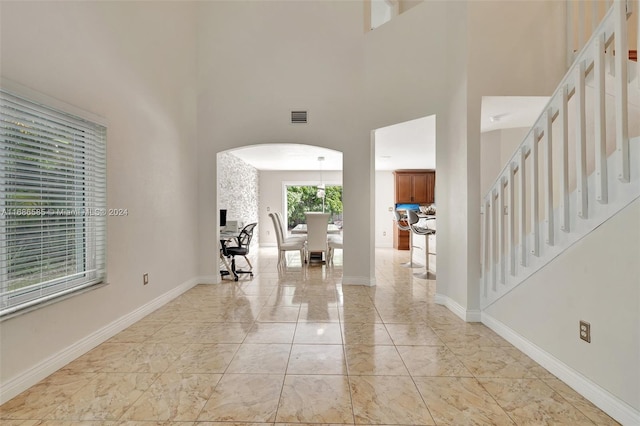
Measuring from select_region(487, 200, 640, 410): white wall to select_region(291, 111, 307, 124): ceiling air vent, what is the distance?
3.28 metres

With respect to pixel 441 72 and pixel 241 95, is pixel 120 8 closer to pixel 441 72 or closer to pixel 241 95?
pixel 241 95

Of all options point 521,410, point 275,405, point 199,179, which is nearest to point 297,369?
point 275,405

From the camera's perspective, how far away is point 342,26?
13.8 feet

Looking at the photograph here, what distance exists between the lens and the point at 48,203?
6.78 feet

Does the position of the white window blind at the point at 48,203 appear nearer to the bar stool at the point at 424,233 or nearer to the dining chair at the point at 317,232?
the dining chair at the point at 317,232

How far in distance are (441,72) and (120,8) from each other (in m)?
3.24

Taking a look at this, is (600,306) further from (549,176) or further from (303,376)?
(303,376)

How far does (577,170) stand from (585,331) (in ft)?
3.14

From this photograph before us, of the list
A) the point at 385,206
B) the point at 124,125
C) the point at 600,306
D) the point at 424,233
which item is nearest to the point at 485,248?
the point at 600,306

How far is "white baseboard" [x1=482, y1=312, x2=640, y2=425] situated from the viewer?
1489 mm

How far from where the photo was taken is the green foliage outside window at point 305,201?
9.65 metres

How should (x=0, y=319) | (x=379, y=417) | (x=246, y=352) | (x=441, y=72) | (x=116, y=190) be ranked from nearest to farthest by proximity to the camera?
1. (x=379, y=417)
2. (x=0, y=319)
3. (x=246, y=352)
4. (x=116, y=190)
5. (x=441, y=72)

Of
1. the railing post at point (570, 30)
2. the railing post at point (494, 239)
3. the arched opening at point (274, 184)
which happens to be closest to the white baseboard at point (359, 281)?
the railing post at point (494, 239)

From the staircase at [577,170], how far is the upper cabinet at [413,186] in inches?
213
